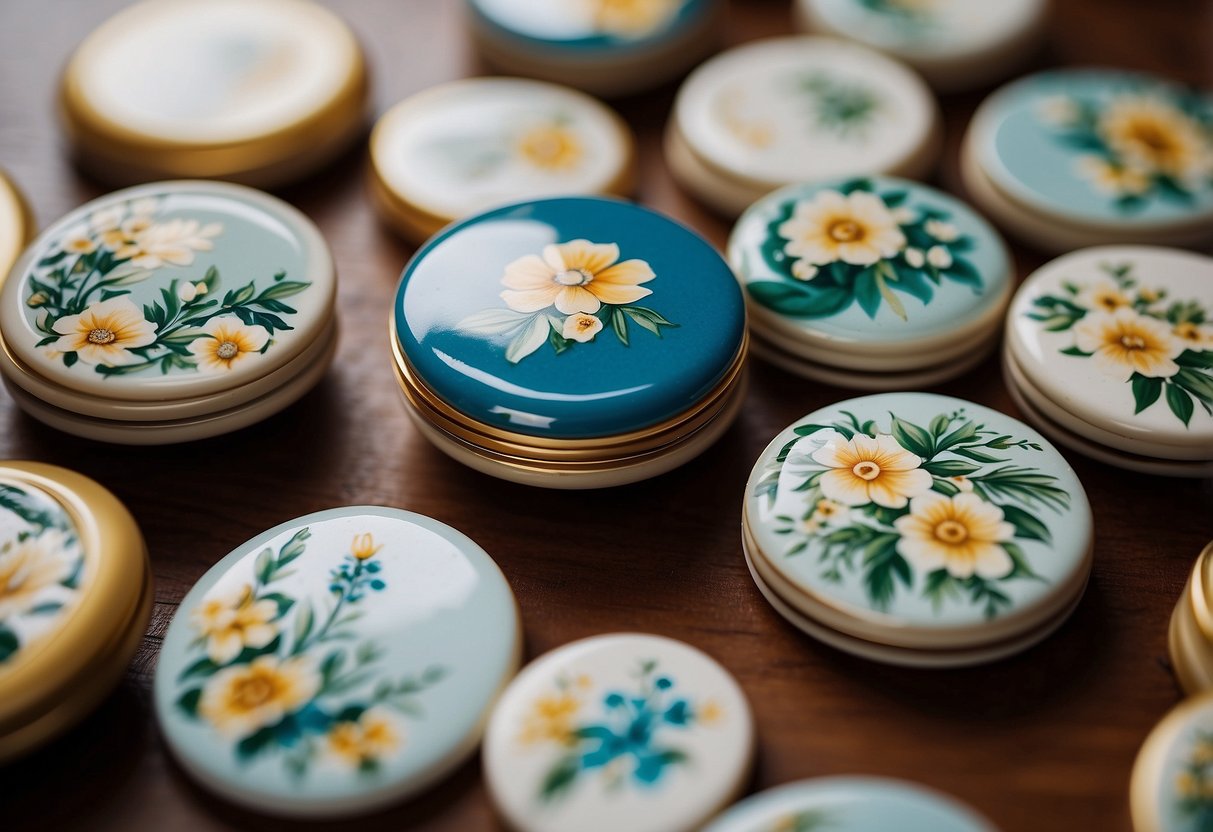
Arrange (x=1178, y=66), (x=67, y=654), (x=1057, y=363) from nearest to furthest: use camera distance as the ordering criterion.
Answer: (x=67, y=654) → (x=1057, y=363) → (x=1178, y=66)

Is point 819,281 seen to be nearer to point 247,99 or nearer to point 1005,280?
point 1005,280

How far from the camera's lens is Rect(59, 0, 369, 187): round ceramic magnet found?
106 centimetres

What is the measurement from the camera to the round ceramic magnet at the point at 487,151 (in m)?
1.03

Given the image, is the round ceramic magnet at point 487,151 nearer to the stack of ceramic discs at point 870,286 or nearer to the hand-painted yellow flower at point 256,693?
the stack of ceramic discs at point 870,286

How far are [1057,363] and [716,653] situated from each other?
34 cm

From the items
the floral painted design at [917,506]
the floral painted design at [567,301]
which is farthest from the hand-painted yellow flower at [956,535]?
the floral painted design at [567,301]

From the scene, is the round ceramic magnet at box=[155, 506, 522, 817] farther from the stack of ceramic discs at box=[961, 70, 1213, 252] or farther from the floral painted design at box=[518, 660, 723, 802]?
the stack of ceramic discs at box=[961, 70, 1213, 252]

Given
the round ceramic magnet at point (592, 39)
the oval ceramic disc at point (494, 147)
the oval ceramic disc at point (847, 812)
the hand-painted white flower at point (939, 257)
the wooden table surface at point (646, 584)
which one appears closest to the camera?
the oval ceramic disc at point (847, 812)

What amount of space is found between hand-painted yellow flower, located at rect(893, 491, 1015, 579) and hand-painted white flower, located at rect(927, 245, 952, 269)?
24 centimetres

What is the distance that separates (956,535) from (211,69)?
84 cm

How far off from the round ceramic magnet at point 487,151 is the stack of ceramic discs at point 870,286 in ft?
0.57

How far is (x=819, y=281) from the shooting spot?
910mm

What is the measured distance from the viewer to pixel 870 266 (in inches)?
36.2

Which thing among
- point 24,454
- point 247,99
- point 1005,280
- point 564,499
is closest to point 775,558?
point 564,499
